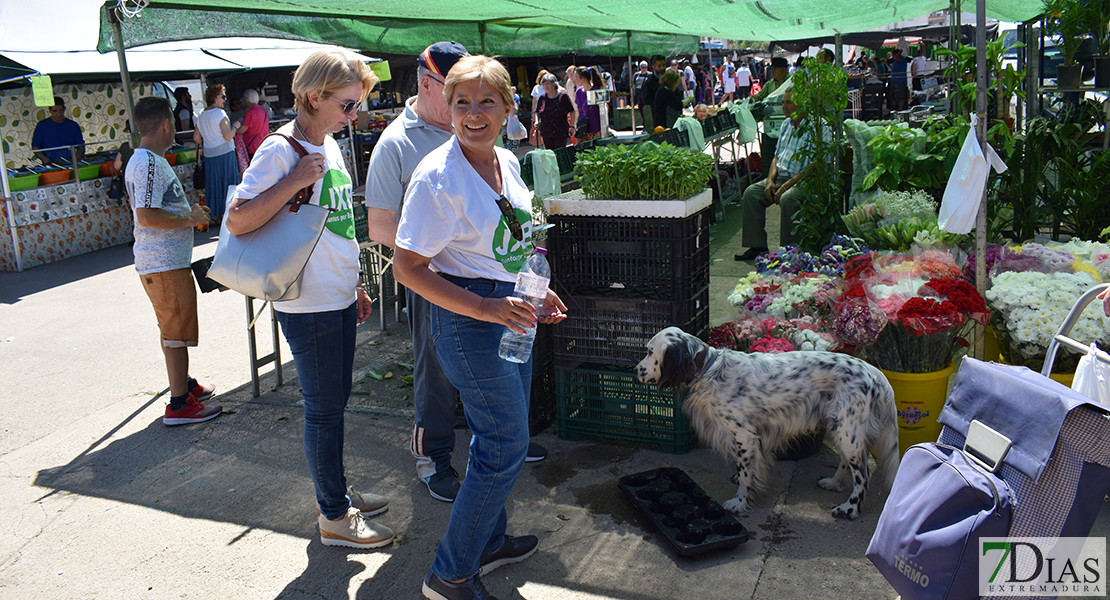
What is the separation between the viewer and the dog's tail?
3.50m

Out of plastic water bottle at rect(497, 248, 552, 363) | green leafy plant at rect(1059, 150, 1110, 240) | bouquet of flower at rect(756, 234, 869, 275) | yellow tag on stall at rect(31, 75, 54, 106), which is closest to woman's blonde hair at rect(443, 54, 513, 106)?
plastic water bottle at rect(497, 248, 552, 363)

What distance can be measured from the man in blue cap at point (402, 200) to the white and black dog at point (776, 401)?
3.25ft

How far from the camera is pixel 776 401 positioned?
11.7 ft

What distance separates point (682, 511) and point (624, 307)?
3.49 feet

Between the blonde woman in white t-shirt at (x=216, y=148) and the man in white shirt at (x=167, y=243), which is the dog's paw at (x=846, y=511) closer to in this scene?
the man in white shirt at (x=167, y=243)

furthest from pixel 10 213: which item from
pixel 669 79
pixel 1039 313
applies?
pixel 1039 313

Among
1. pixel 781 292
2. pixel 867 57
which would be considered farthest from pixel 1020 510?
pixel 867 57

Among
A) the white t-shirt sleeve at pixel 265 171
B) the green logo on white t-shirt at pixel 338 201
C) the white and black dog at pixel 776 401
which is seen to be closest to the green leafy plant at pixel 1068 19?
the white and black dog at pixel 776 401

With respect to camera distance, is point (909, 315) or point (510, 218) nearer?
point (510, 218)

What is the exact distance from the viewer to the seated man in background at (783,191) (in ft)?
22.6

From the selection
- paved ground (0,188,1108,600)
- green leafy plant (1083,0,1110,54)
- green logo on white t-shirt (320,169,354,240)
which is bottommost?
paved ground (0,188,1108,600)

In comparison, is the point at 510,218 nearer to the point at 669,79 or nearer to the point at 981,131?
the point at 981,131

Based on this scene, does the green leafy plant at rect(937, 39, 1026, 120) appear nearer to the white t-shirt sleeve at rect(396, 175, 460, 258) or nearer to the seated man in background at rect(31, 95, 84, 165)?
the white t-shirt sleeve at rect(396, 175, 460, 258)

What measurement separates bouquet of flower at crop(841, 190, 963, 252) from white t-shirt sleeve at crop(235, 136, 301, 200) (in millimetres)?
3434
